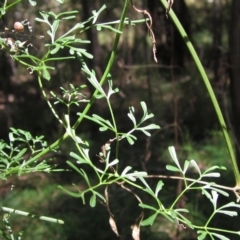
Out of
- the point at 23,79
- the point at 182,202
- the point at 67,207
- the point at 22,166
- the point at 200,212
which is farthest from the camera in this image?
the point at 23,79

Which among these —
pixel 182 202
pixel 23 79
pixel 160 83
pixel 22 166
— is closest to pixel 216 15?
pixel 160 83

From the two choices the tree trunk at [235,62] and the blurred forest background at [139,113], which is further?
the blurred forest background at [139,113]

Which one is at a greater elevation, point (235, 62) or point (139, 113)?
point (235, 62)

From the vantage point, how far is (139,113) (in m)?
5.47

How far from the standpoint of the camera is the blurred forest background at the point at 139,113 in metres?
3.35

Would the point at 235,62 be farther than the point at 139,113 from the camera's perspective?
No

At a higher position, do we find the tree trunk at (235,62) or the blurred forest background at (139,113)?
the tree trunk at (235,62)

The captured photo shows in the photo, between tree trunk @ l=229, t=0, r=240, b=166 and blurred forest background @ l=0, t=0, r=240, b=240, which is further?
blurred forest background @ l=0, t=0, r=240, b=240

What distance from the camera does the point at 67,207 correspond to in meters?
3.88

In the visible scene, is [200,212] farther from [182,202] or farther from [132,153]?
[132,153]

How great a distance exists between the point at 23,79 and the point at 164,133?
2560 millimetres

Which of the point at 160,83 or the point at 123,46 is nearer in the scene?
the point at 160,83

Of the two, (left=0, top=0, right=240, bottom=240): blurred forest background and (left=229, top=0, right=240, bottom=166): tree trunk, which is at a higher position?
(left=229, top=0, right=240, bottom=166): tree trunk

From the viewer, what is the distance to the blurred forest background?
11.0 ft
